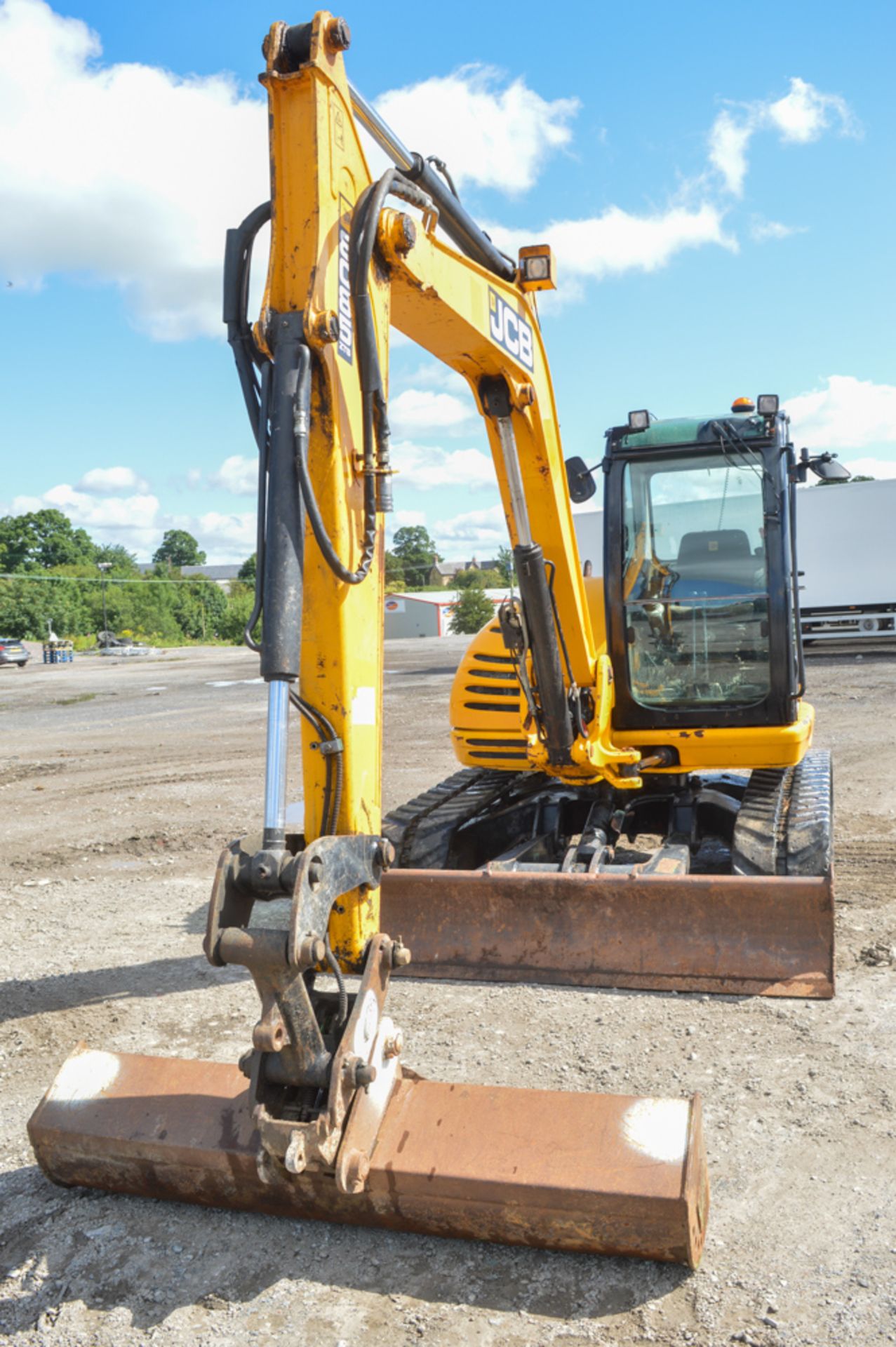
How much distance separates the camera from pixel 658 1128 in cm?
291

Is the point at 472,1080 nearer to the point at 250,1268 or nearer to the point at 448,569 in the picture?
the point at 250,1268

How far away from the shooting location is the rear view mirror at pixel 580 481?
Result: 5594 mm

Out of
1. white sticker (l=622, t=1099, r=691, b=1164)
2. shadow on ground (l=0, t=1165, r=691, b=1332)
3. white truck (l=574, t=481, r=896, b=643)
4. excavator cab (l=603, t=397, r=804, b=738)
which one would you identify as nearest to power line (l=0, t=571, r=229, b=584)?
white truck (l=574, t=481, r=896, b=643)

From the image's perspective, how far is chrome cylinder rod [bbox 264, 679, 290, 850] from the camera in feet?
9.04

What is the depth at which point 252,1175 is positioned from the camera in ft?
10.1

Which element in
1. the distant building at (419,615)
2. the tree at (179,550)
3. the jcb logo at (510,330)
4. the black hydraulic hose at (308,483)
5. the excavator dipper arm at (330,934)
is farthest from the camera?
the tree at (179,550)

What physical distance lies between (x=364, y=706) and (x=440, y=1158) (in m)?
1.28

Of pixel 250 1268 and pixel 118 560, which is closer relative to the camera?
pixel 250 1268

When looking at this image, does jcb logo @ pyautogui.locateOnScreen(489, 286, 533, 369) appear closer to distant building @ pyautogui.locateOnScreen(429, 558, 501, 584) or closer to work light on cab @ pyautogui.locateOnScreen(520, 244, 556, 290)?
work light on cab @ pyautogui.locateOnScreen(520, 244, 556, 290)

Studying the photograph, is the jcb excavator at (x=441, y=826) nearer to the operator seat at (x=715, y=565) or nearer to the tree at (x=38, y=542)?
the operator seat at (x=715, y=565)

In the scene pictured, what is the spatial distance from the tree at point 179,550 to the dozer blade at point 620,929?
4975 inches

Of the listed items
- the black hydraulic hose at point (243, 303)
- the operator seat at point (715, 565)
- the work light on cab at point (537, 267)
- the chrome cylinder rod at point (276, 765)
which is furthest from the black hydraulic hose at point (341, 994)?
the operator seat at point (715, 565)

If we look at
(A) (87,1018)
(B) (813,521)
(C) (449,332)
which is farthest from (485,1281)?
(B) (813,521)

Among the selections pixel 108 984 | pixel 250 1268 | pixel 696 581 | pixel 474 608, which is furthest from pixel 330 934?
pixel 474 608
